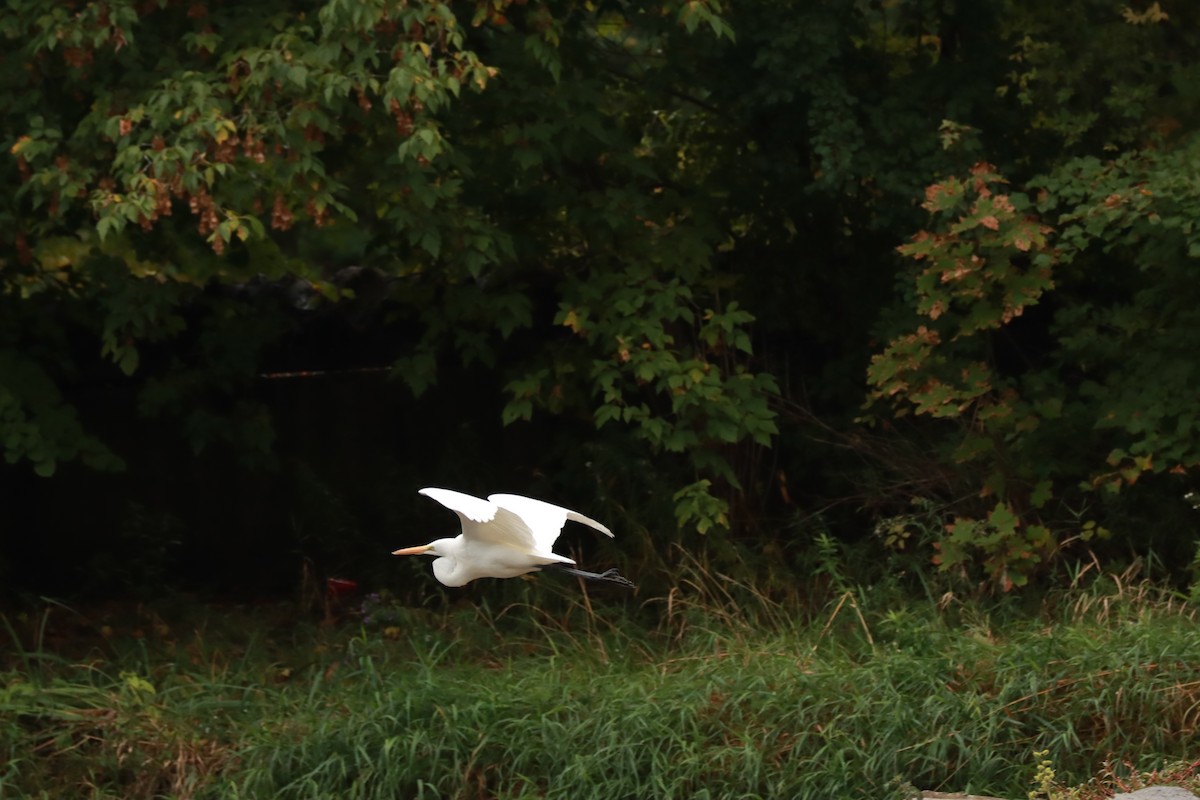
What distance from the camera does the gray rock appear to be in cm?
457

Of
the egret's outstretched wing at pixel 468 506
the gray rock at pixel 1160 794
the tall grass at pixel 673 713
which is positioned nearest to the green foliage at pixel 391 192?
the tall grass at pixel 673 713

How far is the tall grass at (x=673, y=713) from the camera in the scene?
17.9 feet

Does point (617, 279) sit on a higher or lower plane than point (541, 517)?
higher

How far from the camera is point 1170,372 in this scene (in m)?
6.60

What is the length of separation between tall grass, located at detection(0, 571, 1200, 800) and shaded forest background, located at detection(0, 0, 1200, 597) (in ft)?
2.71

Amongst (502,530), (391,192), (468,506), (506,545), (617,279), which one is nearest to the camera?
(468,506)

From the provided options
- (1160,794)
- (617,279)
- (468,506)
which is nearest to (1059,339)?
(617,279)

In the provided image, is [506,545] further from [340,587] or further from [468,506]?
[340,587]

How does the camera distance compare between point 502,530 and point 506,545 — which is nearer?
point 502,530

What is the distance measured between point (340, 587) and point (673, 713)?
2.73 meters

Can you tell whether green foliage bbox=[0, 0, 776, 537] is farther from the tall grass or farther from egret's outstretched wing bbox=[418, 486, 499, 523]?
egret's outstretched wing bbox=[418, 486, 499, 523]

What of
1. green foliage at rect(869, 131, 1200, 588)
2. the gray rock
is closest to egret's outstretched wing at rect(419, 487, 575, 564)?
the gray rock

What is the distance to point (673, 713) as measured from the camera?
18.7ft

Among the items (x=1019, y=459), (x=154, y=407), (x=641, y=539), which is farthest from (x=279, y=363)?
(x=1019, y=459)
